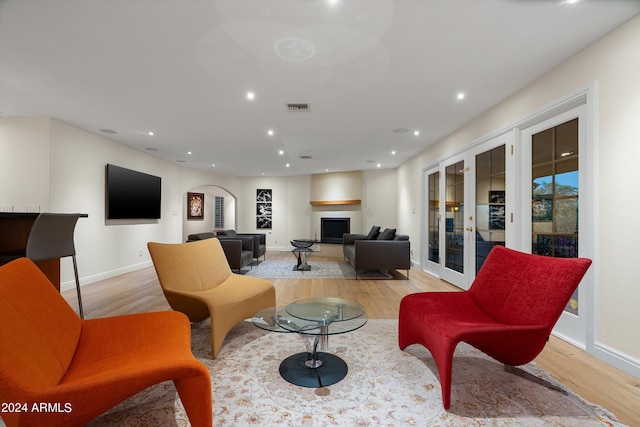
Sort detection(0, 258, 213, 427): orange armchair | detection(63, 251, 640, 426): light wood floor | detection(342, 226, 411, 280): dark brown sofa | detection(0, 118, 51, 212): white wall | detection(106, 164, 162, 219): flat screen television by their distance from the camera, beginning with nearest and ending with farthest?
detection(0, 258, 213, 427): orange armchair < detection(63, 251, 640, 426): light wood floor < detection(0, 118, 51, 212): white wall < detection(342, 226, 411, 280): dark brown sofa < detection(106, 164, 162, 219): flat screen television

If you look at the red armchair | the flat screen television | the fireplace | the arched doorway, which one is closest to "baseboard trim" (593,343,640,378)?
the red armchair

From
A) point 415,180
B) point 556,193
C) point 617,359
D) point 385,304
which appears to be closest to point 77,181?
point 385,304

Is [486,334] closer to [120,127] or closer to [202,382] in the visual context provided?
[202,382]

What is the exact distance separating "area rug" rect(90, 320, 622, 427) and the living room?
893 millimetres

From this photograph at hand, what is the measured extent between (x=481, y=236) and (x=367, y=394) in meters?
2.83

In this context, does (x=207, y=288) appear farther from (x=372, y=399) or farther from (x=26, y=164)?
(x=26, y=164)

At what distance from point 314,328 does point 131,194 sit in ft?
16.8

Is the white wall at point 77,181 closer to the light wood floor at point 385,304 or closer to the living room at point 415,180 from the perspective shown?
the living room at point 415,180

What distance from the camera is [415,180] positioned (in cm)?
587

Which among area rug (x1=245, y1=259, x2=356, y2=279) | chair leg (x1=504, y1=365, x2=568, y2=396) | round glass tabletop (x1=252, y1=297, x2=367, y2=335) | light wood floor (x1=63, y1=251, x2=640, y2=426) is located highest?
round glass tabletop (x1=252, y1=297, x2=367, y2=335)

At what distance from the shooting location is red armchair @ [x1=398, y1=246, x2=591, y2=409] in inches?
59.4

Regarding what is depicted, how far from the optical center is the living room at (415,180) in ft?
6.34

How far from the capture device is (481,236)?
362 cm

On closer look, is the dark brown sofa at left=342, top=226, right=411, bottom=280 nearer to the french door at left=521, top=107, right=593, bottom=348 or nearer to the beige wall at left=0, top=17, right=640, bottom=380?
the beige wall at left=0, top=17, right=640, bottom=380
